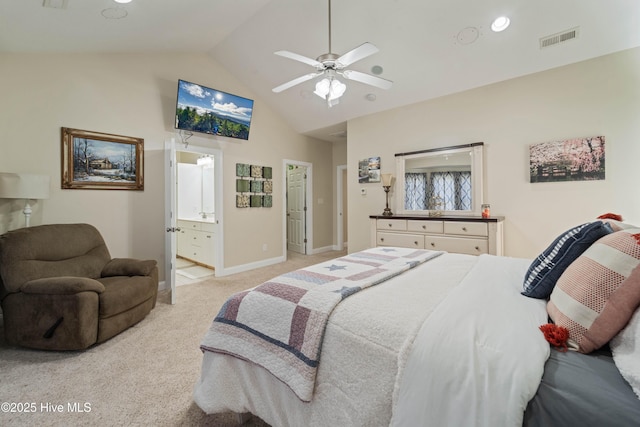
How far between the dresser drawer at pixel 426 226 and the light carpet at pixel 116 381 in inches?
108

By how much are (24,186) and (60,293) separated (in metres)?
1.21

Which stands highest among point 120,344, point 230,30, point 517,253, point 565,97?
point 230,30

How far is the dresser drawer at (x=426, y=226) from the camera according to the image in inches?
138

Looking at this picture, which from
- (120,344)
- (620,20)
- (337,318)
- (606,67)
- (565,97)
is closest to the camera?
(337,318)

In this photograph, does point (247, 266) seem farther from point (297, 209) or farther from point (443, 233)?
point (443, 233)

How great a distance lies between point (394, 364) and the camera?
92cm

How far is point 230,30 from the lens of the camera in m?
3.70

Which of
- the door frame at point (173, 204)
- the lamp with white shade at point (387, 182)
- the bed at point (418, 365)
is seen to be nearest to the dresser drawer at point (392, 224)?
the lamp with white shade at point (387, 182)

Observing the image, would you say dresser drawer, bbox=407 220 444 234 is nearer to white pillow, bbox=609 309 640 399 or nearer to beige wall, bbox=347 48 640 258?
beige wall, bbox=347 48 640 258

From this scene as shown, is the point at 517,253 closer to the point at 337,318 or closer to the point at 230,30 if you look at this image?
the point at 337,318

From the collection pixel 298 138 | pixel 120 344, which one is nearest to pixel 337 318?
pixel 120 344

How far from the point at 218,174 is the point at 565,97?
4.69 meters

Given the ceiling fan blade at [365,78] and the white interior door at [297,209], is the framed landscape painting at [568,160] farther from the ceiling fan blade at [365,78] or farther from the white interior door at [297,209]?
the white interior door at [297,209]

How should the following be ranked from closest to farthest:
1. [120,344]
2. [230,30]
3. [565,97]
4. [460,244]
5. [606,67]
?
[120,344], [606,67], [565,97], [460,244], [230,30]
